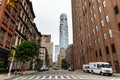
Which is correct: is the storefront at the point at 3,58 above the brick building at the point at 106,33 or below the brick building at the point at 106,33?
below

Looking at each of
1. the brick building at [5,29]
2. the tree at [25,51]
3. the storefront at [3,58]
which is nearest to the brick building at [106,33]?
the tree at [25,51]

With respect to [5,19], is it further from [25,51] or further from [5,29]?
[25,51]

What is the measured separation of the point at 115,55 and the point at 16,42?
Result: 1031 inches

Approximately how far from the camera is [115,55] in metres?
34.1

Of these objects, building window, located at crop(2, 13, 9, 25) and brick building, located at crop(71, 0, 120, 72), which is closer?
building window, located at crop(2, 13, 9, 25)

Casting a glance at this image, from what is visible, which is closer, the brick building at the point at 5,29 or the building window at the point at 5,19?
the brick building at the point at 5,29

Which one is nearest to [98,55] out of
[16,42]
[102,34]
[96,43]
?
[96,43]

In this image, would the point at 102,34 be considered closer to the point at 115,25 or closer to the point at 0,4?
the point at 115,25

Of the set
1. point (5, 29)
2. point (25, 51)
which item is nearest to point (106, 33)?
point (25, 51)

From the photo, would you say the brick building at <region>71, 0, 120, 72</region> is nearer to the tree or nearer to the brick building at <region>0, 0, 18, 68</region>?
the tree

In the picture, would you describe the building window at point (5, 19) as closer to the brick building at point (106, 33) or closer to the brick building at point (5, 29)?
the brick building at point (5, 29)

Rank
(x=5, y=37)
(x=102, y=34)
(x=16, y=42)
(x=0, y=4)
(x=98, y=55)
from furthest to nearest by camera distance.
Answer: (x=98, y=55), (x=102, y=34), (x=16, y=42), (x=5, y=37), (x=0, y=4)

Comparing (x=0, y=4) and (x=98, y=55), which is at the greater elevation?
(x=0, y=4)

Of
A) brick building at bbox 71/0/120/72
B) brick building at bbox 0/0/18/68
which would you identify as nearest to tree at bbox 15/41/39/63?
brick building at bbox 0/0/18/68
